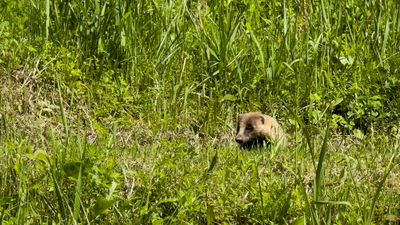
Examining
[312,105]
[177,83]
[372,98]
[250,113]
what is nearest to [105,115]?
[177,83]

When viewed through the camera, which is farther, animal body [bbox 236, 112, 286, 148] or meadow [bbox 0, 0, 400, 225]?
animal body [bbox 236, 112, 286, 148]

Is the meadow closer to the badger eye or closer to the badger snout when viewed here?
the badger snout

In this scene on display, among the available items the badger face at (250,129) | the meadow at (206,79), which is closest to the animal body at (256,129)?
the badger face at (250,129)

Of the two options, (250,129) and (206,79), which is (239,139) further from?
(206,79)

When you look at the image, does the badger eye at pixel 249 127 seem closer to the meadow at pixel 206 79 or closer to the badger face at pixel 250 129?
the badger face at pixel 250 129

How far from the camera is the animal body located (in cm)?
616

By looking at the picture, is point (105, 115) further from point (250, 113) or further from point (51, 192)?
point (51, 192)

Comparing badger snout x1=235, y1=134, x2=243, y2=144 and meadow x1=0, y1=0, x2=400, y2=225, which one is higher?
meadow x1=0, y1=0, x2=400, y2=225

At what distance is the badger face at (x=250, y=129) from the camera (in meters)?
6.15

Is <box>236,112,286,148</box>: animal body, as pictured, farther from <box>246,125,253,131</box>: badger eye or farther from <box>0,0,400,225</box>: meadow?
<box>0,0,400,225</box>: meadow

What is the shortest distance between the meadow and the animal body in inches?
4.1

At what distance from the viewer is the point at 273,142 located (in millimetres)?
5879

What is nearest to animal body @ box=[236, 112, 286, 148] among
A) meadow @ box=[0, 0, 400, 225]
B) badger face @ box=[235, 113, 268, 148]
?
badger face @ box=[235, 113, 268, 148]

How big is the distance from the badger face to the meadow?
0.10 m
